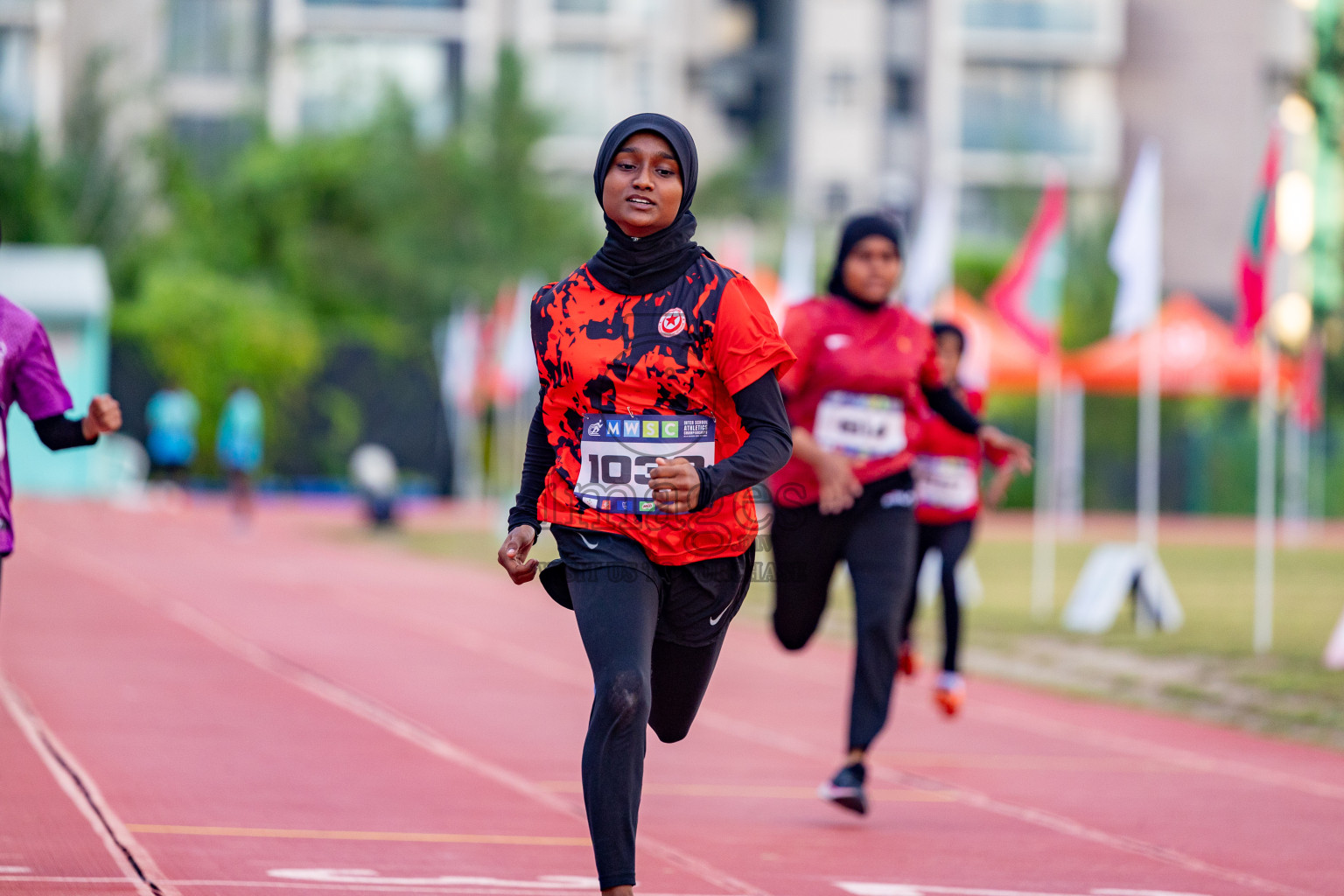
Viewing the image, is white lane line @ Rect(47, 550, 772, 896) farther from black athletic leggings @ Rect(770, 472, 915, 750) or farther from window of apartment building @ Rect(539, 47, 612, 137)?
window of apartment building @ Rect(539, 47, 612, 137)

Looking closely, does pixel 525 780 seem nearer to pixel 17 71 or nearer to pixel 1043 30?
pixel 17 71

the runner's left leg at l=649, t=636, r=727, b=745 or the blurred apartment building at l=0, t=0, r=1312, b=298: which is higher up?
the blurred apartment building at l=0, t=0, r=1312, b=298

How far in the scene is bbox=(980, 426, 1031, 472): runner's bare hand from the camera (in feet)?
29.0

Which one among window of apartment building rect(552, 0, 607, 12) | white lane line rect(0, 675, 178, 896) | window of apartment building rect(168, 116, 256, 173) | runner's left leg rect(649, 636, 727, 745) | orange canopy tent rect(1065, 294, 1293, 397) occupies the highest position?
window of apartment building rect(552, 0, 607, 12)

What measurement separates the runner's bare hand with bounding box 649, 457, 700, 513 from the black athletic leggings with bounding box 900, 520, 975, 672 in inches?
216

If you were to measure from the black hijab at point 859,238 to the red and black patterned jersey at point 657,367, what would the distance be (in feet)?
9.54

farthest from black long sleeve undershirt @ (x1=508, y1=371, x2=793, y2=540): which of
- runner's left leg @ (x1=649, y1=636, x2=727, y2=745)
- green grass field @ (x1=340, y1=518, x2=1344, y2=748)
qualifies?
green grass field @ (x1=340, y1=518, x2=1344, y2=748)

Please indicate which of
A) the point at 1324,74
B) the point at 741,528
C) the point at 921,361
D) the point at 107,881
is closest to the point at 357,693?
the point at 921,361

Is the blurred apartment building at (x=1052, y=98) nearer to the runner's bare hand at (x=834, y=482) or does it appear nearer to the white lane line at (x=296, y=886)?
the runner's bare hand at (x=834, y=482)

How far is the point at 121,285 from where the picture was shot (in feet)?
157

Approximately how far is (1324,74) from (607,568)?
140ft

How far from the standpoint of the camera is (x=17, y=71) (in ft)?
176

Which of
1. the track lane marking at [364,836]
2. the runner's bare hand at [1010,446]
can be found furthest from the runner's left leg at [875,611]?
the track lane marking at [364,836]

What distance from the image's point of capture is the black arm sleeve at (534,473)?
5.45 meters
